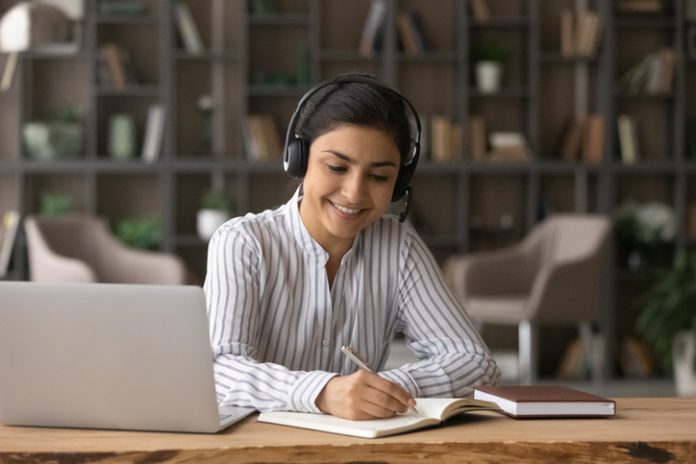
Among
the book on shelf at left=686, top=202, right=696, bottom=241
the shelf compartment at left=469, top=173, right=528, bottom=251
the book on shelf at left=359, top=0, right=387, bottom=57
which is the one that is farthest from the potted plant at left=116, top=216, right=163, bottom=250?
the book on shelf at left=686, top=202, right=696, bottom=241

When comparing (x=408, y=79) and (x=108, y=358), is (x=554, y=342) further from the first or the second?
(x=108, y=358)

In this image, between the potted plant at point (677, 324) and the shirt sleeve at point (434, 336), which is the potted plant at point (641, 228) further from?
the shirt sleeve at point (434, 336)

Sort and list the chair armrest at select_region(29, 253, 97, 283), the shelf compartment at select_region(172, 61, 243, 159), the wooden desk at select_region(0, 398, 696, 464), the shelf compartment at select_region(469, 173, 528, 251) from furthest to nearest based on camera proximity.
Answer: the shelf compartment at select_region(469, 173, 528, 251) → the shelf compartment at select_region(172, 61, 243, 159) → the chair armrest at select_region(29, 253, 97, 283) → the wooden desk at select_region(0, 398, 696, 464)

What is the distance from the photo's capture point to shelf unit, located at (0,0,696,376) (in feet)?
22.4

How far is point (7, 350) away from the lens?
169cm

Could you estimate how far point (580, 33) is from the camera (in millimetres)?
6941

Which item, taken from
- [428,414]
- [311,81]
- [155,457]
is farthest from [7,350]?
[311,81]

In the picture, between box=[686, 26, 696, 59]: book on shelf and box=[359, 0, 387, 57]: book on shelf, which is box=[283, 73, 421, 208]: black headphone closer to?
box=[359, 0, 387, 57]: book on shelf

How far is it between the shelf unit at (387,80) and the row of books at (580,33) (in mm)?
52

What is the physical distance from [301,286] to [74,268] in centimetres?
375

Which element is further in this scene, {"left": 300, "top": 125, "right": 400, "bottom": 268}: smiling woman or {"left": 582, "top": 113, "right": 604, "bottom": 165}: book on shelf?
{"left": 582, "top": 113, "right": 604, "bottom": 165}: book on shelf

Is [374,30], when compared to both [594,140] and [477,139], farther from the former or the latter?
[594,140]

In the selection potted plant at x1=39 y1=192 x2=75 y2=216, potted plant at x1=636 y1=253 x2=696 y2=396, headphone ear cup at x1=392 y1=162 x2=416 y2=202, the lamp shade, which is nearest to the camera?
headphone ear cup at x1=392 y1=162 x2=416 y2=202

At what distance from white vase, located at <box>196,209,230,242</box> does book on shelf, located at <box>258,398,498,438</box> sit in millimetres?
4984
